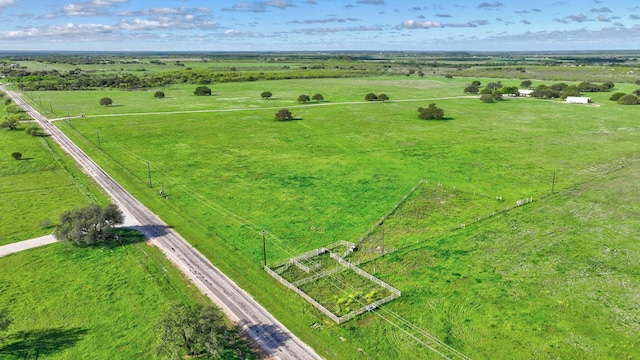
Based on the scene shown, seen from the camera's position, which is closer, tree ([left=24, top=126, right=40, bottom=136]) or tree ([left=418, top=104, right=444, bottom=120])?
tree ([left=24, top=126, right=40, bottom=136])

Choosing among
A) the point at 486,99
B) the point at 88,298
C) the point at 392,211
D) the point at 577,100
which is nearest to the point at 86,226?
the point at 88,298

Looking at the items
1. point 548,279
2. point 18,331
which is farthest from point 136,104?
point 548,279

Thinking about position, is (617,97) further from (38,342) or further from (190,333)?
(38,342)

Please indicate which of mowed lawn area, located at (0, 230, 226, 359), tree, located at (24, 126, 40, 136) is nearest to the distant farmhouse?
mowed lawn area, located at (0, 230, 226, 359)

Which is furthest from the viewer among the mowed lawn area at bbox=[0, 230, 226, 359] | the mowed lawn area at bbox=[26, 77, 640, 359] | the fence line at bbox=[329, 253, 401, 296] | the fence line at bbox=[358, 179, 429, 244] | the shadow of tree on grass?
the fence line at bbox=[358, 179, 429, 244]

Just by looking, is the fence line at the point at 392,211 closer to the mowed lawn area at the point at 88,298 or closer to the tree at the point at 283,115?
the mowed lawn area at the point at 88,298

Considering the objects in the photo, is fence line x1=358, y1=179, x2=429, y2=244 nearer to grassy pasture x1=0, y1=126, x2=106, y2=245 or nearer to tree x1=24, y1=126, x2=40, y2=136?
grassy pasture x1=0, y1=126, x2=106, y2=245

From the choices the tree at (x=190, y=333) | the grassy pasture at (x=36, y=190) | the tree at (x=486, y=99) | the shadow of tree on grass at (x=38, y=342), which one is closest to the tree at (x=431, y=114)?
the tree at (x=486, y=99)
